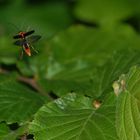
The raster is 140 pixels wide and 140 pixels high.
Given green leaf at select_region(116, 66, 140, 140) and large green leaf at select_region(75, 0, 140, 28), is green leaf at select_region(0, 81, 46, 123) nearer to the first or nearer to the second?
green leaf at select_region(116, 66, 140, 140)

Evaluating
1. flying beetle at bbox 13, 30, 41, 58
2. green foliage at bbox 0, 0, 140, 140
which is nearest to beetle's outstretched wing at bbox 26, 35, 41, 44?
flying beetle at bbox 13, 30, 41, 58

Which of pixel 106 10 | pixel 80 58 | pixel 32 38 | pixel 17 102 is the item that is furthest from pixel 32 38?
pixel 106 10

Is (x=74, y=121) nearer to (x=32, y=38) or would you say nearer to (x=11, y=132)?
(x=11, y=132)

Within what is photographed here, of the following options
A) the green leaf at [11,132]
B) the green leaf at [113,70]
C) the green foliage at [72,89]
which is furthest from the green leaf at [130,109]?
the green leaf at [11,132]

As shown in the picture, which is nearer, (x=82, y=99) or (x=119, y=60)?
(x=82, y=99)

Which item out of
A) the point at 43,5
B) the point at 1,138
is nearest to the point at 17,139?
the point at 1,138

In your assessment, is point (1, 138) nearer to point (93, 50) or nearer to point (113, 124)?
point (113, 124)
